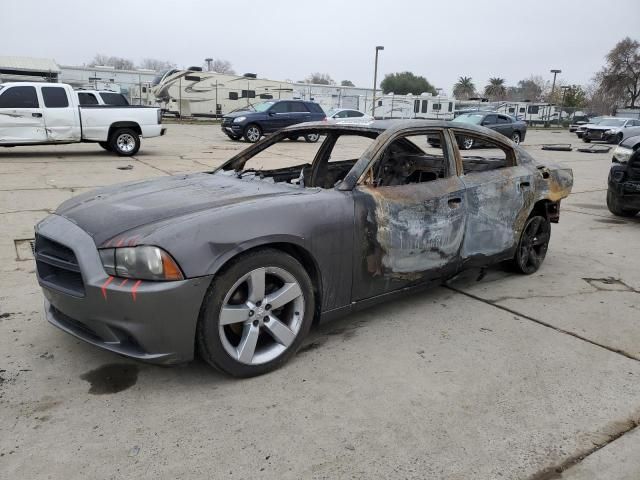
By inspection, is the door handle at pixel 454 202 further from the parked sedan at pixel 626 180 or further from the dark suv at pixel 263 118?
the dark suv at pixel 263 118

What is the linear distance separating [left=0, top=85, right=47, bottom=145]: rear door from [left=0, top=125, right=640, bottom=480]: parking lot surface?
9.58 m

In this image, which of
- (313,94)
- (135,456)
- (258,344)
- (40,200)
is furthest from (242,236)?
(313,94)

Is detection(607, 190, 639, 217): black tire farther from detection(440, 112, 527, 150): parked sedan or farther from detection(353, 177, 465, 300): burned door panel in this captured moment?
detection(440, 112, 527, 150): parked sedan

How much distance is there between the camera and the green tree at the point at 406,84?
83812mm

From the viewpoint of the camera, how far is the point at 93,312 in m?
2.71

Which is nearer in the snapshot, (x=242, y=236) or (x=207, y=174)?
(x=242, y=236)

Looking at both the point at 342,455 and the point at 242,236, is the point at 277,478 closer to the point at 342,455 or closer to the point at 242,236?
the point at 342,455

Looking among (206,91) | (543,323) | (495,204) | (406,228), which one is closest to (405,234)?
(406,228)

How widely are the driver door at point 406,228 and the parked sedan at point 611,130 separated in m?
26.7

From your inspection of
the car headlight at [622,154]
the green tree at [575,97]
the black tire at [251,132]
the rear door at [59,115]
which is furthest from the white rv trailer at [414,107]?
the car headlight at [622,154]

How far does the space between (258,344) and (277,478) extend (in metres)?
0.99

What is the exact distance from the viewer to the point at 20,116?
1244cm

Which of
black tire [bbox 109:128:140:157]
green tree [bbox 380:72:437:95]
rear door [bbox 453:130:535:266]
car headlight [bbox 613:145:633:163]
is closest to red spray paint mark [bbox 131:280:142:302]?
rear door [bbox 453:130:535:266]

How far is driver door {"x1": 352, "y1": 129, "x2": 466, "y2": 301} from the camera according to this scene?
3.44 meters
